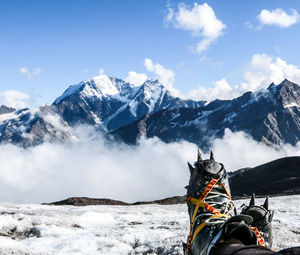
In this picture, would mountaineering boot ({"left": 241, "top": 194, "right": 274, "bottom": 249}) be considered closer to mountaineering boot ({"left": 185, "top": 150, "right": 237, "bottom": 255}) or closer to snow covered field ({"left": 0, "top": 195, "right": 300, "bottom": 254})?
mountaineering boot ({"left": 185, "top": 150, "right": 237, "bottom": 255})

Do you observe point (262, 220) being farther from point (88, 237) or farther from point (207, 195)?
point (88, 237)

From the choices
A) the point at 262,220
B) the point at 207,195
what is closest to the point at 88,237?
the point at 207,195

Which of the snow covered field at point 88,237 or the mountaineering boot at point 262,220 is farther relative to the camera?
the snow covered field at point 88,237

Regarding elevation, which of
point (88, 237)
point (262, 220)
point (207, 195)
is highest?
point (207, 195)

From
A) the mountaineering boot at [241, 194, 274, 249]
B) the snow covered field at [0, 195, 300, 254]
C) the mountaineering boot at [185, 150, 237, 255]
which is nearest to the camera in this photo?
the mountaineering boot at [185, 150, 237, 255]

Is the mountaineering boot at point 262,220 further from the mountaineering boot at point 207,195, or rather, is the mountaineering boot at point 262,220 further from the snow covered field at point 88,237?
the snow covered field at point 88,237

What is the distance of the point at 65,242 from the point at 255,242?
16.8ft

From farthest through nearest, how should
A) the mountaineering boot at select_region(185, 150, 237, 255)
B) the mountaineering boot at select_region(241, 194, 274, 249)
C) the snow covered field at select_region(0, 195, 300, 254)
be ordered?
the snow covered field at select_region(0, 195, 300, 254), the mountaineering boot at select_region(241, 194, 274, 249), the mountaineering boot at select_region(185, 150, 237, 255)

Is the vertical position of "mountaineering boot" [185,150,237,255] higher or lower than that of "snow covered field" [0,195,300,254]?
higher

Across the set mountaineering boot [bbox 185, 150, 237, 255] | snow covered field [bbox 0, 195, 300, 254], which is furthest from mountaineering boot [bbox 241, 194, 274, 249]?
snow covered field [bbox 0, 195, 300, 254]

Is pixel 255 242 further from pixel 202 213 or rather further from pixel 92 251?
pixel 92 251

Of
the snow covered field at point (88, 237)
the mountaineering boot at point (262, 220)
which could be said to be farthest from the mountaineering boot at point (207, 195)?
the snow covered field at point (88, 237)

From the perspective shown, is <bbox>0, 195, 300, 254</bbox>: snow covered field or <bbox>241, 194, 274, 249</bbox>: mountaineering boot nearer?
<bbox>241, 194, 274, 249</bbox>: mountaineering boot

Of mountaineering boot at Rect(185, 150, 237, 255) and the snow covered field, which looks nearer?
mountaineering boot at Rect(185, 150, 237, 255)
